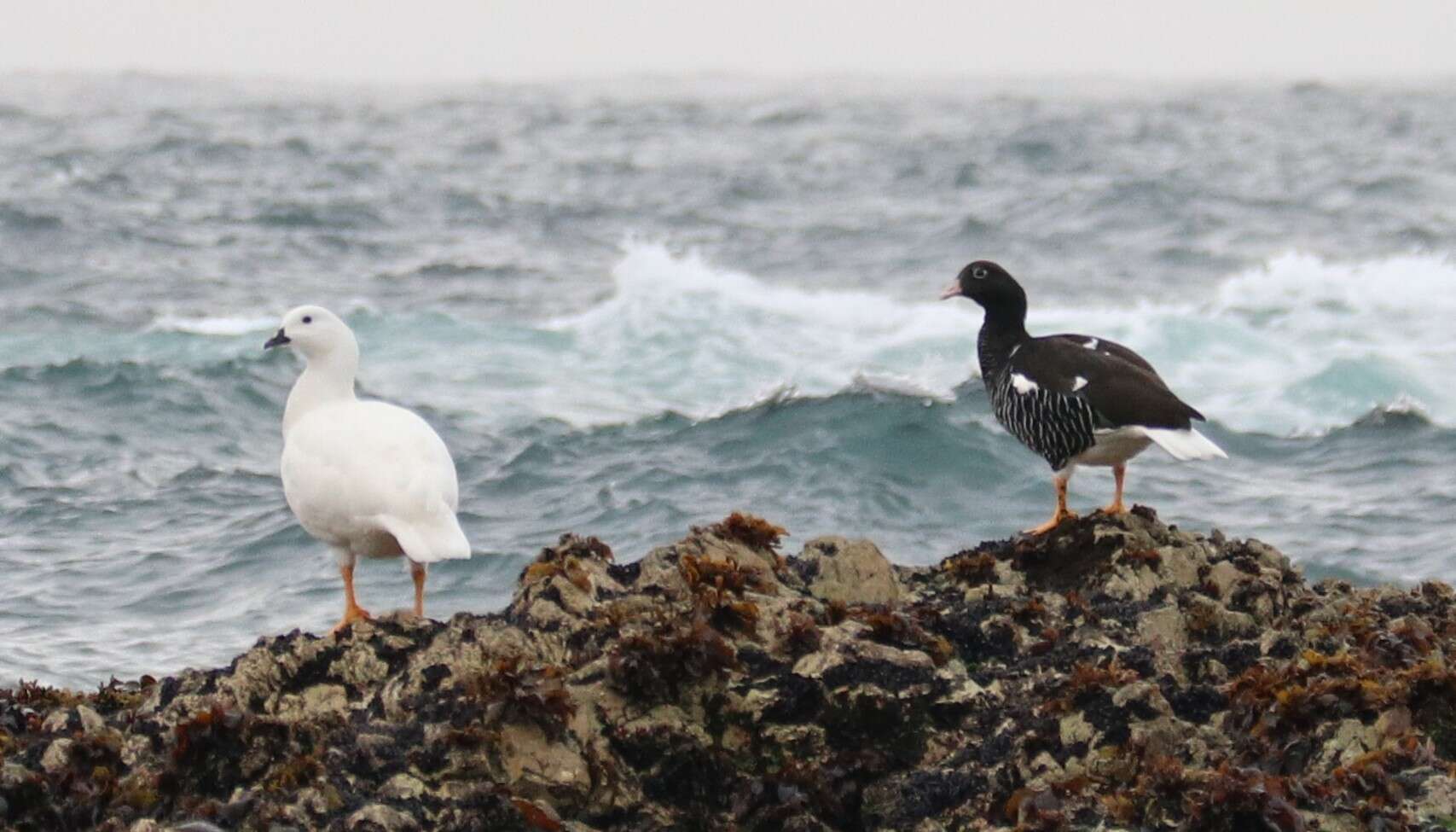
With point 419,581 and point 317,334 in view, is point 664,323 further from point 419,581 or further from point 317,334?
point 419,581

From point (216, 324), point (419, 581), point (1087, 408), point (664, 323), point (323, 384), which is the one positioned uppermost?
point (323, 384)

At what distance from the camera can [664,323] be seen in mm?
19969

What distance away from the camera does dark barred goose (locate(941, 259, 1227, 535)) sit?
8000 millimetres

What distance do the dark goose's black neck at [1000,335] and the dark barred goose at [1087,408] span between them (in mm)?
61

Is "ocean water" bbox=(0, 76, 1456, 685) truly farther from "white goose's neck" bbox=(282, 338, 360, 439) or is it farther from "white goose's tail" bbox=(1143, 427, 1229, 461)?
"white goose's tail" bbox=(1143, 427, 1229, 461)

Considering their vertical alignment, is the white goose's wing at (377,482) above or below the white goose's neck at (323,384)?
below

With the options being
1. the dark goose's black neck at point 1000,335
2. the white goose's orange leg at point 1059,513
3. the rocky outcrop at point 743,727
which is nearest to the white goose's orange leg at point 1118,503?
the white goose's orange leg at point 1059,513

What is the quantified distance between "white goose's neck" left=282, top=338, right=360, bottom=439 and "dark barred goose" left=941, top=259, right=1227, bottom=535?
276 centimetres

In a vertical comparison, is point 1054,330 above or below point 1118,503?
below

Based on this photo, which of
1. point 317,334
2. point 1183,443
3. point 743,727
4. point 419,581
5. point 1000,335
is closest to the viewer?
point 743,727

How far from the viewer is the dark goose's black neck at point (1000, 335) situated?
9008 millimetres

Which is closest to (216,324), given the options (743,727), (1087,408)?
(1087,408)

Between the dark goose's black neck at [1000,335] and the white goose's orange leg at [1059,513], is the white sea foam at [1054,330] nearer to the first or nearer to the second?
the dark goose's black neck at [1000,335]

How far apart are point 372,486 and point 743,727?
2.06 metres
